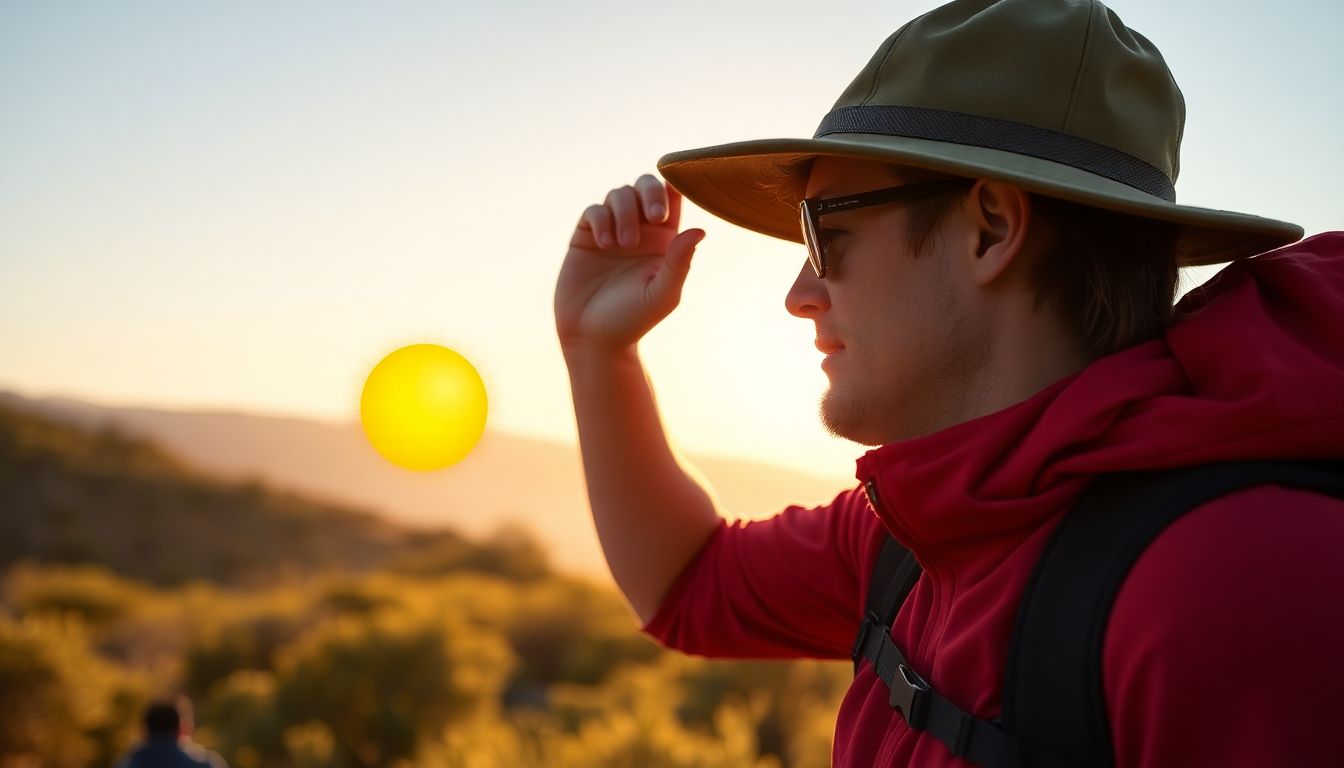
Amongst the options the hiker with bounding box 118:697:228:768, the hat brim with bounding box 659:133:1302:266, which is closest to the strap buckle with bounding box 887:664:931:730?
the hat brim with bounding box 659:133:1302:266

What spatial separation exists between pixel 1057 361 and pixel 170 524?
Answer: 1749 inches

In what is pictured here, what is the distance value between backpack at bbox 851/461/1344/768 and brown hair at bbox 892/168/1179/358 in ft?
0.95

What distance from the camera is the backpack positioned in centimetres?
110

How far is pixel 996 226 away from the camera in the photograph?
148 cm

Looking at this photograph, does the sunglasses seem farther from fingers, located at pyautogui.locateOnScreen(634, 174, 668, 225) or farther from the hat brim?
→ fingers, located at pyautogui.locateOnScreen(634, 174, 668, 225)

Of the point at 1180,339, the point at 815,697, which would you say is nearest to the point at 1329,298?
the point at 1180,339

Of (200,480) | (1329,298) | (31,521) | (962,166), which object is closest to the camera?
(1329,298)

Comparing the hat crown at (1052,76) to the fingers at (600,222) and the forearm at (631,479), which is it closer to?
the fingers at (600,222)

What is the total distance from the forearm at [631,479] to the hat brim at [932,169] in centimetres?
38

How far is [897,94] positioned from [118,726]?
36.0 ft

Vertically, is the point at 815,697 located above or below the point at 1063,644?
below

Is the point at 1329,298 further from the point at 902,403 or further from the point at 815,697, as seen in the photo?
the point at 815,697

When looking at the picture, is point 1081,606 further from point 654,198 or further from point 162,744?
point 162,744

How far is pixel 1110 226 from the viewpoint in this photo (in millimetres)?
1491
